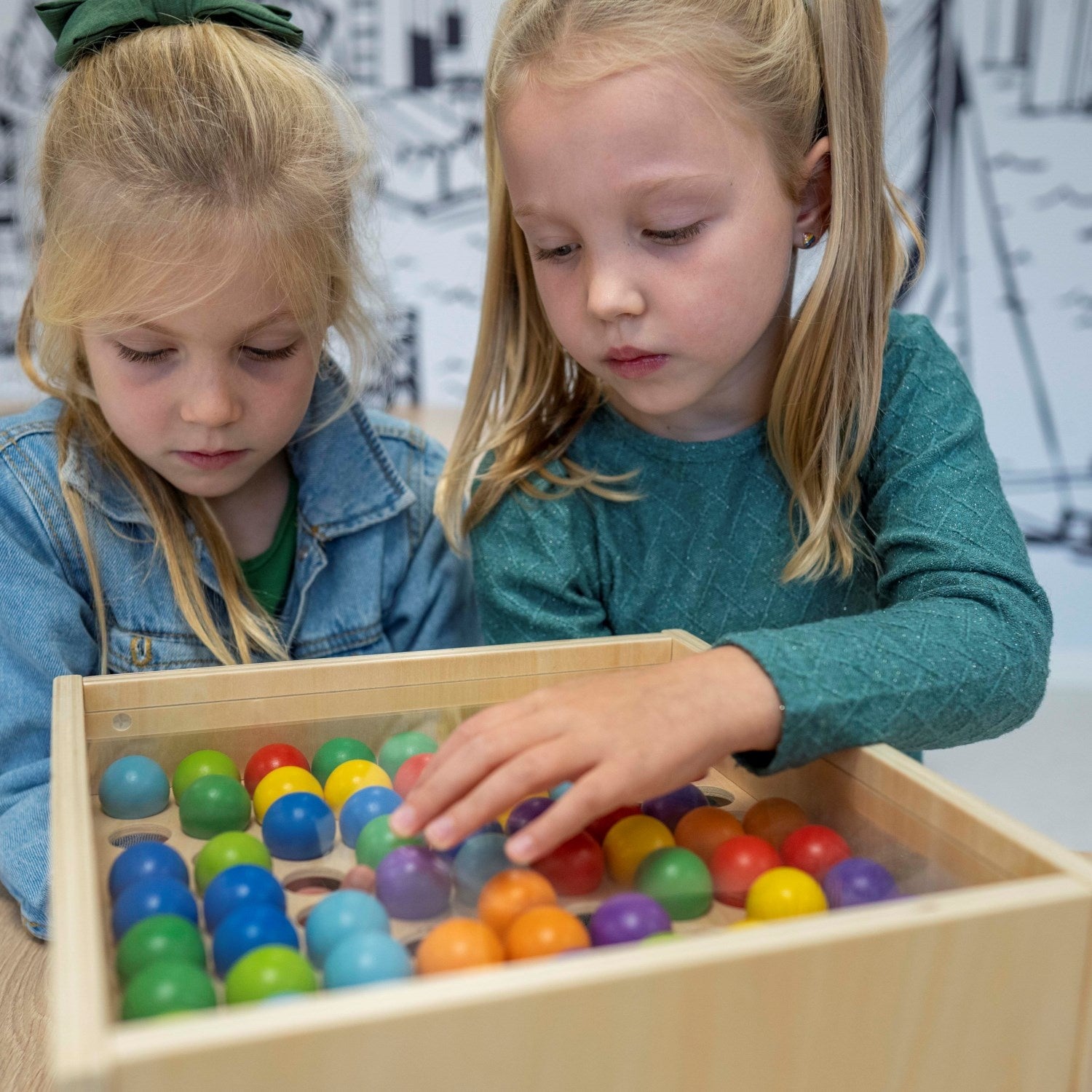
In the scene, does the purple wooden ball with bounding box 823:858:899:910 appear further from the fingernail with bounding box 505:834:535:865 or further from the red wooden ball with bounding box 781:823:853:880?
the fingernail with bounding box 505:834:535:865

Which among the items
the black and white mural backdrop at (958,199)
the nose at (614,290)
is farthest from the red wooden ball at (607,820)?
the black and white mural backdrop at (958,199)

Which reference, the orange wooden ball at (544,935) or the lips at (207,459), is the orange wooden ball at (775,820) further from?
the lips at (207,459)

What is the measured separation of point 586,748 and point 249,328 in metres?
0.48

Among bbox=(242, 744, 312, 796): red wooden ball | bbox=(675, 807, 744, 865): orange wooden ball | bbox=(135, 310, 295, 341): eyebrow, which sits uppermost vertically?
bbox=(135, 310, 295, 341): eyebrow

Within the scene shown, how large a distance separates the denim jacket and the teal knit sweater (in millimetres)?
108

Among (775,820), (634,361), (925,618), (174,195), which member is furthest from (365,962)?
(174,195)

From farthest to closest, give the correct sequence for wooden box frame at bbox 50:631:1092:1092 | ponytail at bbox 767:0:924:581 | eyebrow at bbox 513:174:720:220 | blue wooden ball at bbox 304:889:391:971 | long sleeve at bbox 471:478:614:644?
long sleeve at bbox 471:478:614:644
ponytail at bbox 767:0:924:581
eyebrow at bbox 513:174:720:220
blue wooden ball at bbox 304:889:391:971
wooden box frame at bbox 50:631:1092:1092

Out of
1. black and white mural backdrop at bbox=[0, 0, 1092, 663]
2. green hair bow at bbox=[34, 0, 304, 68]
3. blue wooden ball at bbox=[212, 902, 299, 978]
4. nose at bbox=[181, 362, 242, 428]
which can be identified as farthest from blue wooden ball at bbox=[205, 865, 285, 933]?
black and white mural backdrop at bbox=[0, 0, 1092, 663]

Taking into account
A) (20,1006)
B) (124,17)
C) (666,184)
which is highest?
(124,17)

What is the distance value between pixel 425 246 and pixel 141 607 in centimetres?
123

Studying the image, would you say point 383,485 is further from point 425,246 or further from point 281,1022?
point 425,246

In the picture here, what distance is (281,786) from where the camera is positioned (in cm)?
64

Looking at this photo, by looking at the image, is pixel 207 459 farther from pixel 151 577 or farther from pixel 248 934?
pixel 248 934

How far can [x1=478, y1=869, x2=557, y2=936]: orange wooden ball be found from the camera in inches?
18.5
